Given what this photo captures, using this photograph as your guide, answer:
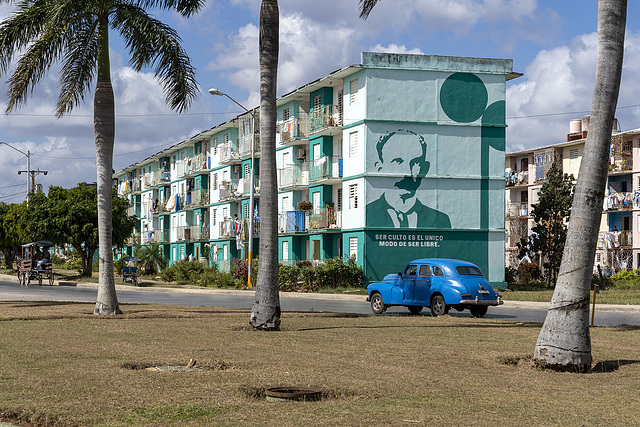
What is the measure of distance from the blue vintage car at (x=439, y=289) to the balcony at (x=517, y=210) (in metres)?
47.5

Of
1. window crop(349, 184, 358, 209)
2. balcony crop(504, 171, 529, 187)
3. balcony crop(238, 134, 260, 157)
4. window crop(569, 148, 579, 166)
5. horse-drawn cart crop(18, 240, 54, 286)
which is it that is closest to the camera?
window crop(349, 184, 358, 209)

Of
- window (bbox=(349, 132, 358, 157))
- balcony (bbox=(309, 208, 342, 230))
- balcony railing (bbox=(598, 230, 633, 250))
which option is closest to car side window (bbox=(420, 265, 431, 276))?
window (bbox=(349, 132, 358, 157))

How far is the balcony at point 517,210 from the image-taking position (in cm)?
6925

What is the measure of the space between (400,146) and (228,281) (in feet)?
42.8

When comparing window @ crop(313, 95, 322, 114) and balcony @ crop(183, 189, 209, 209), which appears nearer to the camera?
window @ crop(313, 95, 322, 114)

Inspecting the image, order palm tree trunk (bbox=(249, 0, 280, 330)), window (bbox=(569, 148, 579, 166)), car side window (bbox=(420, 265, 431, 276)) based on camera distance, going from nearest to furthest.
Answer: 1. palm tree trunk (bbox=(249, 0, 280, 330))
2. car side window (bbox=(420, 265, 431, 276))
3. window (bbox=(569, 148, 579, 166))

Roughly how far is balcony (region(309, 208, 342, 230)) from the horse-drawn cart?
16183 millimetres

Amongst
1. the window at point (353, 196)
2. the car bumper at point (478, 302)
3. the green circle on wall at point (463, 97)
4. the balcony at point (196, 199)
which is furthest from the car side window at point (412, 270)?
the balcony at point (196, 199)

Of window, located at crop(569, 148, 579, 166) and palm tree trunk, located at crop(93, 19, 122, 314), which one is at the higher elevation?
window, located at crop(569, 148, 579, 166)

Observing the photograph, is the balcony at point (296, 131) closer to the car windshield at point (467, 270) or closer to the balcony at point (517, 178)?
the balcony at point (517, 178)

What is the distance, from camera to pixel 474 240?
144 feet

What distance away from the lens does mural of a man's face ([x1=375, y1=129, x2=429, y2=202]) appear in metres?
43.2

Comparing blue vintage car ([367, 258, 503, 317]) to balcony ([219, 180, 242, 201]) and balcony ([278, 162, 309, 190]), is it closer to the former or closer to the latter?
balcony ([278, 162, 309, 190])

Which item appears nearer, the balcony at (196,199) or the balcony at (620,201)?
the balcony at (620,201)
